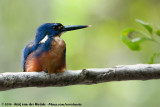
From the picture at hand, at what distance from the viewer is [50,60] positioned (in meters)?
2.86

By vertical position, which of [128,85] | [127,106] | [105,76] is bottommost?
[127,106]

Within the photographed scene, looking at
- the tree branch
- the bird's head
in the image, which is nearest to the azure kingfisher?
the bird's head

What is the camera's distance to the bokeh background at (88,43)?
589cm

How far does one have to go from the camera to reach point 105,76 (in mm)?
2283

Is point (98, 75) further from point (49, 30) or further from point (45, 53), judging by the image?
point (49, 30)

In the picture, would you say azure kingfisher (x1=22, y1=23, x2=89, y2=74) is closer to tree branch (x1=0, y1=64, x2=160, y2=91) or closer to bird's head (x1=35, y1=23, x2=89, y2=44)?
bird's head (x1=35, y1=23, x2=89, y2=44)

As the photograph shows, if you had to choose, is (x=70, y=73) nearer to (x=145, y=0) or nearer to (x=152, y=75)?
(x=152, y=75)

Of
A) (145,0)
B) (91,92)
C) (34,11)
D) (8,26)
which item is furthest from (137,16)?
(8,26)

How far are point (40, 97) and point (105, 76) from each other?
4016 millimetres

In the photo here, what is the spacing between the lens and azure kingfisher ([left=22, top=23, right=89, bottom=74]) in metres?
2.80

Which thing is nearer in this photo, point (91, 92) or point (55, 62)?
point (55, 62)

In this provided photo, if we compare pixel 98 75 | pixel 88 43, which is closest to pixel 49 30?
pixel 98 75

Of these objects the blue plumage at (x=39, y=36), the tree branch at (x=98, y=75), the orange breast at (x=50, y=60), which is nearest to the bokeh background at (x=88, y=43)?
the blue plumage at (x=39, y=36)

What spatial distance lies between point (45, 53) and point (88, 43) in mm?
3685
